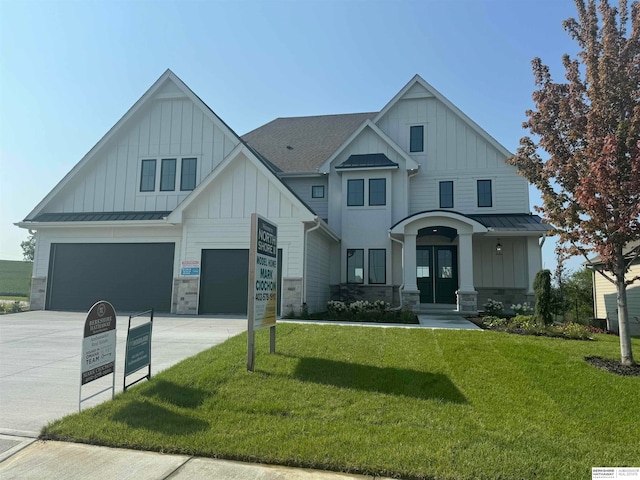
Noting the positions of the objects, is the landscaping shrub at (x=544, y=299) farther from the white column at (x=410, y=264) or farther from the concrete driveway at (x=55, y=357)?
the concrete driveway at (x=55, y=357)

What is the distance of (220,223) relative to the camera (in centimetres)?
1456

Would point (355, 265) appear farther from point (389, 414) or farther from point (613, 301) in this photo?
point (389, 414)

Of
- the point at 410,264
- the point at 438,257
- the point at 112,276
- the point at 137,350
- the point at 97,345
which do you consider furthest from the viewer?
the point at 438,257

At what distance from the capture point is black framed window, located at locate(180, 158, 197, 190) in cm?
1669

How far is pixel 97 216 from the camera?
1636cm

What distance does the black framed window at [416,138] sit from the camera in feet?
60.5

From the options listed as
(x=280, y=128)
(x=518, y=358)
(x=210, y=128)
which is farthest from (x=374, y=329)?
(x=280, y=128)

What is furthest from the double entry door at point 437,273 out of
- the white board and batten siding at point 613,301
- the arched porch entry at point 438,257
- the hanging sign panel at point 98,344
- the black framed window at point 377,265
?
the hanging sign panel at point 98,344

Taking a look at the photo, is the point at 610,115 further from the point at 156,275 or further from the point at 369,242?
the point at 156,275

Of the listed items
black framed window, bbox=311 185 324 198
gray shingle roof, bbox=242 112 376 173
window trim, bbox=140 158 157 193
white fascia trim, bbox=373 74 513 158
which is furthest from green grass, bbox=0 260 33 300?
white fascia trim, bbox=373 74 513 158

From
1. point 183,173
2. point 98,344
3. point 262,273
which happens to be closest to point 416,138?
point 183,173

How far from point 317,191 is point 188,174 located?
5667mm

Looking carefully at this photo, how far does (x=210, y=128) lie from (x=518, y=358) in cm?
1417

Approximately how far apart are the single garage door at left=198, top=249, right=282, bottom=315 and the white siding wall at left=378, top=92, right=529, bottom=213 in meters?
7.92
